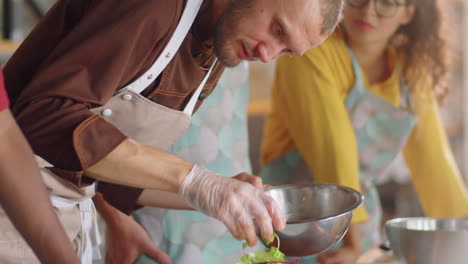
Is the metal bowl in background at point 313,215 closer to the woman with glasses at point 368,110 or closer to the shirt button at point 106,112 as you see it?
the shirt button at point 106,112

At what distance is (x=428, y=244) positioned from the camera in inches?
56.0

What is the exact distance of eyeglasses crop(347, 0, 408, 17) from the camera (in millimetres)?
1963

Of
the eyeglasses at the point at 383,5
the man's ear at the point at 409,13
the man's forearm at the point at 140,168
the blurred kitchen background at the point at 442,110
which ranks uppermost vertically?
the man's forearm at the point at 140,168

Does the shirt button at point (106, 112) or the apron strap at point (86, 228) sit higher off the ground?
the shirt button at point (106, 112)

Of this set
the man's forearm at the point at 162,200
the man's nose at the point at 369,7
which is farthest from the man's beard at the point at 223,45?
the man's nose at the point at 369,7

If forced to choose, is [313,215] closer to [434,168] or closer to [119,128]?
Answer: [119,128]

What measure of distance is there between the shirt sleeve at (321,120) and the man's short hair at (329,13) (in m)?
0.56

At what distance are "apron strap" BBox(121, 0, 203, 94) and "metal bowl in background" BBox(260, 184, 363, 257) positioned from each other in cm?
33

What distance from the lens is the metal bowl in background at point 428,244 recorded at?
Result: 140 centimetres

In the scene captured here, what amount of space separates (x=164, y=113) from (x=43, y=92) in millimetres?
327

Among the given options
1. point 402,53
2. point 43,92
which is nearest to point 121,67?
point 43,92

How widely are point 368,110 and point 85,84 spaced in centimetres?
121

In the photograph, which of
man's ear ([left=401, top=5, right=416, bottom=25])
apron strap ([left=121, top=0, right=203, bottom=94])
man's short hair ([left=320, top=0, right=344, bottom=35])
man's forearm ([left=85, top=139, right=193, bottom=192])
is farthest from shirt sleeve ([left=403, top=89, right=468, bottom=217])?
man's forearm ([left=85, top=139, right=193, bottom=192])

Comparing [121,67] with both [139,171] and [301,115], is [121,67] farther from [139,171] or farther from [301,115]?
[301,115]
